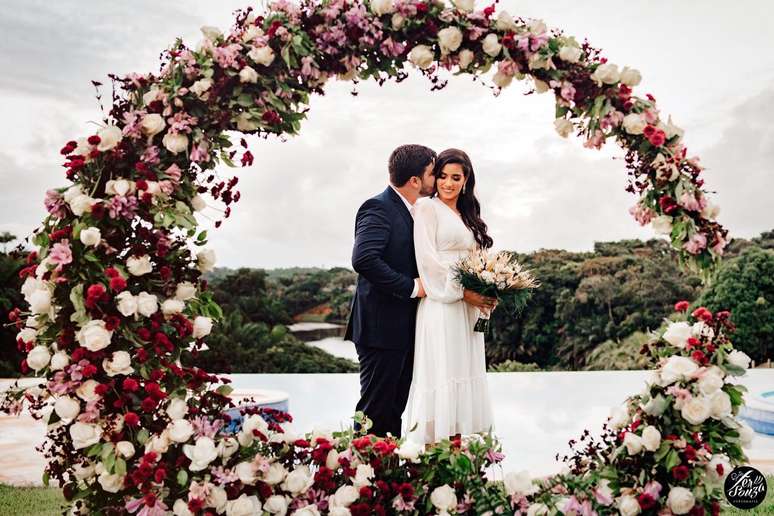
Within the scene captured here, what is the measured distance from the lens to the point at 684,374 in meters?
3.10

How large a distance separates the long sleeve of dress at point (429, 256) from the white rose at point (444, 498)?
1243mm

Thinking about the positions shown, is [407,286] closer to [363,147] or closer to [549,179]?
[363,147]

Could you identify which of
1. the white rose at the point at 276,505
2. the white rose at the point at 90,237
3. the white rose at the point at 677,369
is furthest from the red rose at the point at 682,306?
the white rose at the point at 90,237

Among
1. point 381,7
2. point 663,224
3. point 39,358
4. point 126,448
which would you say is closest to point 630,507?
point 663,224

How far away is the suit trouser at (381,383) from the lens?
4.28 meters

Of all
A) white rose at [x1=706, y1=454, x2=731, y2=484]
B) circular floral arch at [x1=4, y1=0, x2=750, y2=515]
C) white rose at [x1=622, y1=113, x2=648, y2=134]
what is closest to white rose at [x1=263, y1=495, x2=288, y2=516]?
circular floral arch at [x1=4, y1=0, x2=750, y2=515]

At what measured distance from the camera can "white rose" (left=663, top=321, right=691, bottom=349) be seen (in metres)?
3.19

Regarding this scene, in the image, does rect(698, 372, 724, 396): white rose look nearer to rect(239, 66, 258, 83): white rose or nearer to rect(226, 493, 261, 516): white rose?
rect(226, 493, 261, 516): white rose

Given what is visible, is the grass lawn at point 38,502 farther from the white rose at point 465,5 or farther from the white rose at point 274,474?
the white rose at point 465,5

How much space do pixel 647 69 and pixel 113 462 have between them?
10.7 meters

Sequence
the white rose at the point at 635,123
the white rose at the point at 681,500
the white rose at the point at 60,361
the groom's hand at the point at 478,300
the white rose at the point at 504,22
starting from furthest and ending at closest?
the groom's hand at the point at 478,300 → the white rose at the point at 504,22 → the white rose at the point at 635,123 → the white rose at the point at 60,361 → the white rose at the point at 681,500

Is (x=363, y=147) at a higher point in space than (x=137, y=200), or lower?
higher

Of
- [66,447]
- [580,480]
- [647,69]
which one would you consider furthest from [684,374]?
[647,69]

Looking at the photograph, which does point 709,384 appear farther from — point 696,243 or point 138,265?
point 138,265
